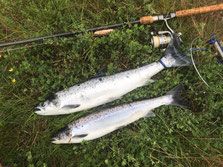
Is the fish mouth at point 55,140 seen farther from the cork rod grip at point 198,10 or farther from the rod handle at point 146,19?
the cork rod grip at point 198,10

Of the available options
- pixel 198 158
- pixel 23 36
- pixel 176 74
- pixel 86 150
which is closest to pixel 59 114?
pixel 86 150

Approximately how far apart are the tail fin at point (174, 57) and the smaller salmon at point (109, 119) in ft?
1.47

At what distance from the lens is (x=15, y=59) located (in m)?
2.55

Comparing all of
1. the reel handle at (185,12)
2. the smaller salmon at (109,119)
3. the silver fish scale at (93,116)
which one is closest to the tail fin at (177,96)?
the smaller salmon at (109,119)

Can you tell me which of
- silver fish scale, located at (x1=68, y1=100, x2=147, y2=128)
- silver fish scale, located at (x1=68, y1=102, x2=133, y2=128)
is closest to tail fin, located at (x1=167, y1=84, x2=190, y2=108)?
silver fish scale, located at (x1=68, y1=100, x2=147, y2=128)

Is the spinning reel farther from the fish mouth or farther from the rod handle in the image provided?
the fish mouth

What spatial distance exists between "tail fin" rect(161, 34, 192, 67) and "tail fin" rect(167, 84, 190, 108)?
0.37m

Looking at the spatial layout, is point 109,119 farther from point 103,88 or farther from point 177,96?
point 177,96

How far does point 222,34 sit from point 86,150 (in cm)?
303

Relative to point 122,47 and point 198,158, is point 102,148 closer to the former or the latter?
point 198,158

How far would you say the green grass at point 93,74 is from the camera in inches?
94.4

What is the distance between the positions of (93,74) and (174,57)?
129 centimetres

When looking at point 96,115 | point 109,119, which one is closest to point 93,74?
point 96,115

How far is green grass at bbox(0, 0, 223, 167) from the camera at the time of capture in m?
2.40
